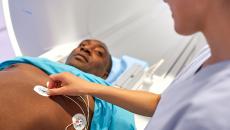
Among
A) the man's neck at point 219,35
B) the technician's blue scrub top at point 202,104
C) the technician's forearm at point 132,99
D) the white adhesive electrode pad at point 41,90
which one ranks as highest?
the man's neck at point 219,35

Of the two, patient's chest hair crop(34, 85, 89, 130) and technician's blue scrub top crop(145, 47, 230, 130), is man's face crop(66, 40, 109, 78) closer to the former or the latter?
patient's chest hair crop(34, 85, 89, 130)

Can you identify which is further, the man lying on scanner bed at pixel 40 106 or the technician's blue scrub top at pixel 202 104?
the man lying on scanner bed at pixel 40 106

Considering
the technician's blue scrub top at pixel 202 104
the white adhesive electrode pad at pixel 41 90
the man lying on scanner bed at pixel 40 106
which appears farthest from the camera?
the white adhesive electrode pad at pixel 41 90

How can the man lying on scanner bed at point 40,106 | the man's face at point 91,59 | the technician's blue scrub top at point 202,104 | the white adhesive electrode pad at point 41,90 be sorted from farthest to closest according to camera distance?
the man's face at point 91,59, the white adhesive electrode pad at point 41,90, the man lying on scanner bed at point 40,106, the technician's blue scrub top at point 202,104

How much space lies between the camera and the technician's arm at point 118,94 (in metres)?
1.11

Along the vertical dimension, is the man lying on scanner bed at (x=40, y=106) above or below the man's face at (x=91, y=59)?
above

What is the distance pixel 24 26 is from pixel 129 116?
782 millimetres

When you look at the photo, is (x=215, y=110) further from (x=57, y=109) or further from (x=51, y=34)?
(x=51, y=34)

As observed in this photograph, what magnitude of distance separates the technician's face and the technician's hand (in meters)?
0.52

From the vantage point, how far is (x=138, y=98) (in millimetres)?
1116

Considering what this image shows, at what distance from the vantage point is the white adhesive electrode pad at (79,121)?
4.14 feet

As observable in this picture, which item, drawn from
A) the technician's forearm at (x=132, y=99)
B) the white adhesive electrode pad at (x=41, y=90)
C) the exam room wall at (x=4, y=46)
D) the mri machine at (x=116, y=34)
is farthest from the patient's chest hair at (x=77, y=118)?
the exam room wall at (x=4, y=46)

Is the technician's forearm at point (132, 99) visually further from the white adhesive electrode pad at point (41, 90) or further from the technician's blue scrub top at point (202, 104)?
the technician's blue scrub top at point (202, 104)

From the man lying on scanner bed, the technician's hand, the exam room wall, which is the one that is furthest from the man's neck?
the exam room wall
